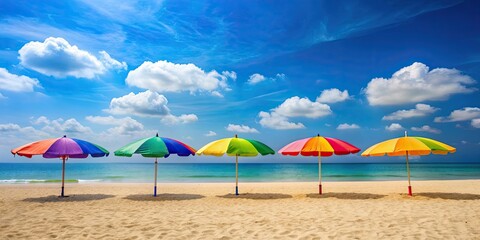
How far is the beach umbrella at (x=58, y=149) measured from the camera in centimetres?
1030

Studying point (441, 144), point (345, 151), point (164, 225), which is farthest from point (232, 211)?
point (441, 144)

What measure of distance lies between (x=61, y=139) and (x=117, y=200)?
2.96m

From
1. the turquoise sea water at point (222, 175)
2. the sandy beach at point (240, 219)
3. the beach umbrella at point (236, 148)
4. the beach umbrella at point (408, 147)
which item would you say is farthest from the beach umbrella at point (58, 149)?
the turquoise sea water at point (222, 175)

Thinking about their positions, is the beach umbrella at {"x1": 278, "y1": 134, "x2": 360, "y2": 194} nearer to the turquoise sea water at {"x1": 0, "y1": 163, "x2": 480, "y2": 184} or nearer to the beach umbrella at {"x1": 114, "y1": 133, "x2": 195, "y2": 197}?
the beach umbrella at {"x1": 114, "y1": 133, "x2": 195, "y2": 197}

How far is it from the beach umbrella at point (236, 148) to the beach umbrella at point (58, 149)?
3.96 meters

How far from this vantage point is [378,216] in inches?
294

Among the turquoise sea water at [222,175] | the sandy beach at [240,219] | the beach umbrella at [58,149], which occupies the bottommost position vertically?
the turquoise sea water at [222,175]

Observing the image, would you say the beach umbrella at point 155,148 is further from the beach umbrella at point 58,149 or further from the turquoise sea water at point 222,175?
the turquoise sea water at point 222,175

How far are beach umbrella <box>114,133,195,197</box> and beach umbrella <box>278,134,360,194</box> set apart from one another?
363 cm

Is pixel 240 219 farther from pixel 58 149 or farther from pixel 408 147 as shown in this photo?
pixel 58 149

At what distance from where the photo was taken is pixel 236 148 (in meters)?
10.8

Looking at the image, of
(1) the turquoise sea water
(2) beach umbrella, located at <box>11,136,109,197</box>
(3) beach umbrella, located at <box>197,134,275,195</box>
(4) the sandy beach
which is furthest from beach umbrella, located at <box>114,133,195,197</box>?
(1) the turquoise sea water

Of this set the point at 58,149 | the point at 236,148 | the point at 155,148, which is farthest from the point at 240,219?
the point at 58,149

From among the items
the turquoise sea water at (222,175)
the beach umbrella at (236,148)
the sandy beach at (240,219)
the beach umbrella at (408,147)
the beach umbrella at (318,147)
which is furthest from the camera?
the turquoise sea water at (222,175)
